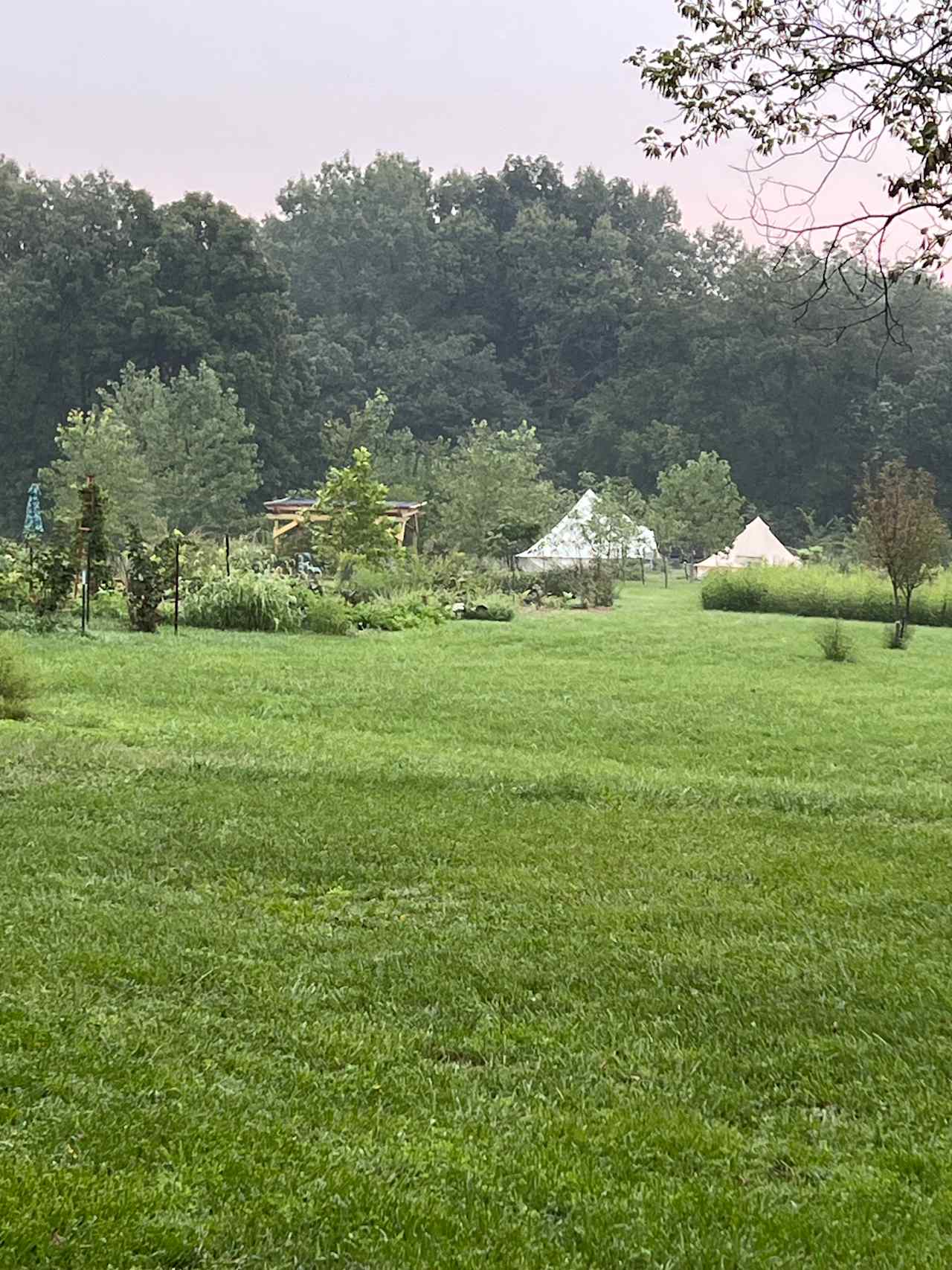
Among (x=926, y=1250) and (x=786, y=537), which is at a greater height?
(x=786, y=537)

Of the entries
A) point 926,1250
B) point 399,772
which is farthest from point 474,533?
point 926,1250

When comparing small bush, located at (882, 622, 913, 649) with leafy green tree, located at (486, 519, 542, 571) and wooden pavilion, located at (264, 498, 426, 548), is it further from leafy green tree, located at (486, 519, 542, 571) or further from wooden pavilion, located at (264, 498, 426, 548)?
leafy green tree, located at (486, 519, 542, 571)

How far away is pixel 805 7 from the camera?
16.8ft

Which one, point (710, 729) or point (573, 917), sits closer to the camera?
point (573, 917)

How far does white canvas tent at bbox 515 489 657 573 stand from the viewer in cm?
3108

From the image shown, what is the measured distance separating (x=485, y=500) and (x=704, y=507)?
752 centimetres

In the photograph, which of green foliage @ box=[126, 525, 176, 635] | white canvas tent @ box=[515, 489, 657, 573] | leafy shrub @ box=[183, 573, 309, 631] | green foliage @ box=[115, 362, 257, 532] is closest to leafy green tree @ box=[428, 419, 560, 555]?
white canvas tent @ box=[515, 489, 657, 573]

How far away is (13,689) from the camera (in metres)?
8.85

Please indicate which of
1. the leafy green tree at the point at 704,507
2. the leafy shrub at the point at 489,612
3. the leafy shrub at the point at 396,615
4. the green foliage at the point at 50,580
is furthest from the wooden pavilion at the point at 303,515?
the green foliage at the point at 50,580

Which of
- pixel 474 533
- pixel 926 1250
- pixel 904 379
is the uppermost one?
pixel 904 379

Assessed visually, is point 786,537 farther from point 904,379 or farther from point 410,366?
point 410,366

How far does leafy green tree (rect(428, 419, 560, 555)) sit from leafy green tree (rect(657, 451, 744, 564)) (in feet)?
12.8

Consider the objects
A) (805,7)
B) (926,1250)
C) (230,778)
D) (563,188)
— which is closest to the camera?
(926,1250)

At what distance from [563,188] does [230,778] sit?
6889 centimetres
